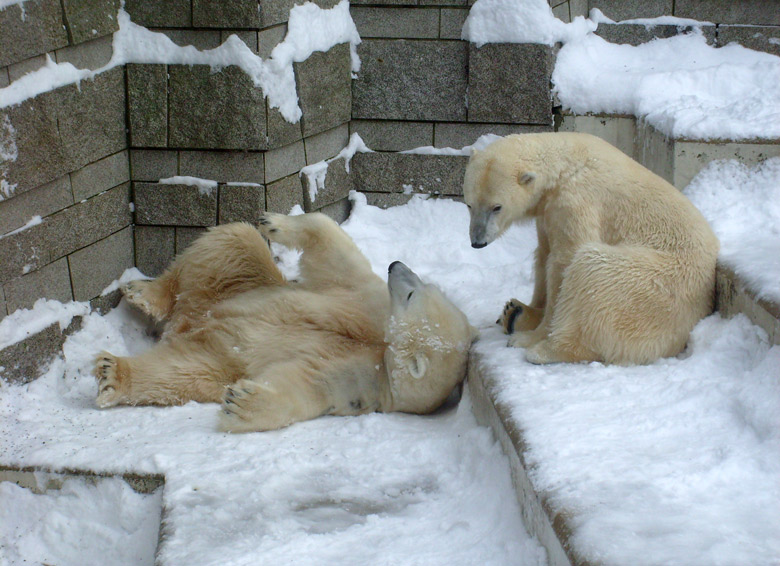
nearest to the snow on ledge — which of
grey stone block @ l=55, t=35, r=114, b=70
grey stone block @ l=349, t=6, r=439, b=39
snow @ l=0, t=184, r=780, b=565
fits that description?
grey stone block @ l=349, t=6, r=439, b=39

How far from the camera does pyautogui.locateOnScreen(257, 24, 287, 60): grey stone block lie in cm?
418

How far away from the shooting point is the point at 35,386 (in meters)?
3.56

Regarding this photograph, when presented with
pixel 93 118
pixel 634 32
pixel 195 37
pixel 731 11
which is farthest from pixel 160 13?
pixel 731 11

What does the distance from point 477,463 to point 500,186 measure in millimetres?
1048

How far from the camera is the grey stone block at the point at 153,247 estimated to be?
4.43 metres

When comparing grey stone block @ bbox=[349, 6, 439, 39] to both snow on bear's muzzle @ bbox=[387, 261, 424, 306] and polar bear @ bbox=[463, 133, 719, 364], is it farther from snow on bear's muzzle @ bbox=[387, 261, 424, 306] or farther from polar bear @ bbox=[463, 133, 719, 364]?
snow on bear's muzzle @ bbox=[387, 261, 424, 306]

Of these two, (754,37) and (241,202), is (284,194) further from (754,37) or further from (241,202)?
(754,37)

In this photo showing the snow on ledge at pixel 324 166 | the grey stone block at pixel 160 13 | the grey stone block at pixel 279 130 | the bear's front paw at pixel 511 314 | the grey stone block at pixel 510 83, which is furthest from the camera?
the grey stone block at pixel 510 83

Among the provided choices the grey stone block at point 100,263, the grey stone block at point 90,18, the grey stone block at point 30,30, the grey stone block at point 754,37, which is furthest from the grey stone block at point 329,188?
the grey stone block at point 754,37

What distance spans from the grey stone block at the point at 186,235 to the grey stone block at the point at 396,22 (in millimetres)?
1547

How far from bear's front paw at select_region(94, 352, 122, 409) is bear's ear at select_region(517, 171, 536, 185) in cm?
180

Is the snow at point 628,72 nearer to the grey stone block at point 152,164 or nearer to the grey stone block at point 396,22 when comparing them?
the grey stone block at point 396,22

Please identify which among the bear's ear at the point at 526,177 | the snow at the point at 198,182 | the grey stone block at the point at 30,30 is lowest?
the snow at the point at 198,182

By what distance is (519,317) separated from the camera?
352cm
